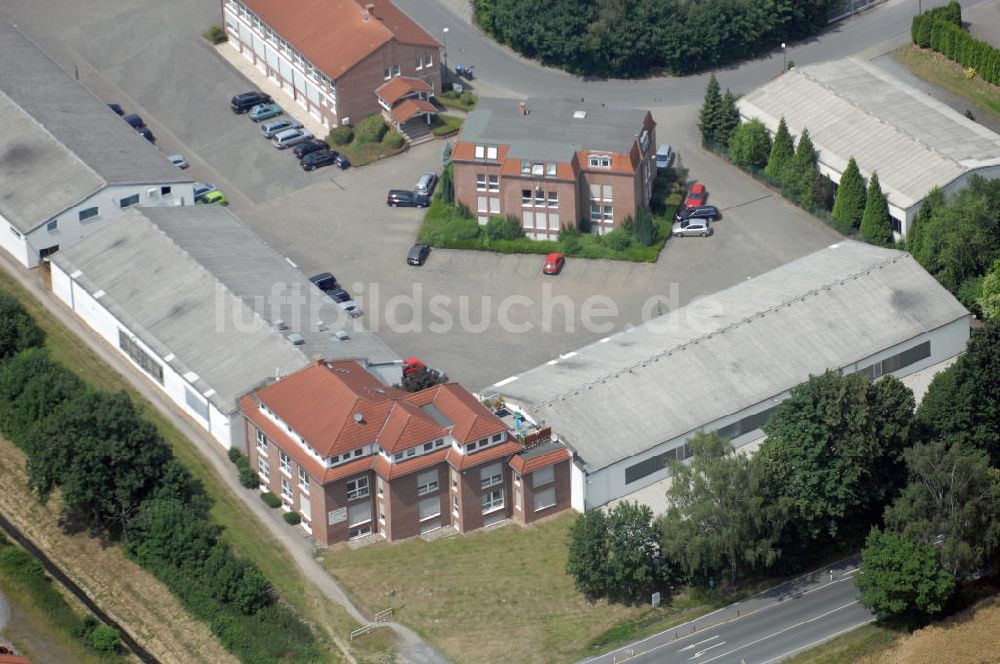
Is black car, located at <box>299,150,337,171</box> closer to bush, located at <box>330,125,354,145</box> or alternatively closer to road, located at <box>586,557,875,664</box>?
bush, located at <box>330,125,354,145</box>

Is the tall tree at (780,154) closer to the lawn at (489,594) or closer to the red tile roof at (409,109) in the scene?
the red tile roof at (409,109)

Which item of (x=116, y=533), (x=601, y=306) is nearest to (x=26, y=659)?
(x=116, y=533)

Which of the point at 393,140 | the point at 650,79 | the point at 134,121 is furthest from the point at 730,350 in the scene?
the point at 134,121

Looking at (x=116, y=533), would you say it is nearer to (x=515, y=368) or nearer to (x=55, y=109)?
(x=515, y=368)

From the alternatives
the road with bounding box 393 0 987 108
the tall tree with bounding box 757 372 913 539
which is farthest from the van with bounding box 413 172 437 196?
the tall tree with bounding box 757 372 913 539

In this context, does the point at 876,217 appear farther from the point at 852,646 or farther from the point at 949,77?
the point at 852,646
